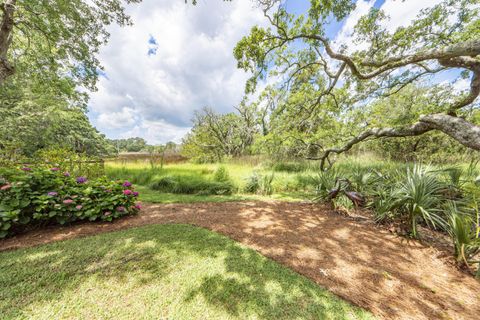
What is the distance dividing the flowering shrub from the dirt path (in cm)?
18

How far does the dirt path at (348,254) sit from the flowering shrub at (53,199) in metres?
0.18

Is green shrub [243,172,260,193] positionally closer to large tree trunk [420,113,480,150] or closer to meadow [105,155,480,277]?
meadow [105,155,480,277]

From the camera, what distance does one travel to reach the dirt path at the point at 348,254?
1359 millimetres

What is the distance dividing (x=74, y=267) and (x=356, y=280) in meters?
2.84

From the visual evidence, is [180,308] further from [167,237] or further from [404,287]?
[404,287]

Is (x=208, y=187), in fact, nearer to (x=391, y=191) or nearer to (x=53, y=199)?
(x=53, y=199)

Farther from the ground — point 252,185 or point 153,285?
point 252,185

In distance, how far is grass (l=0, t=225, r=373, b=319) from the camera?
3.96 ft

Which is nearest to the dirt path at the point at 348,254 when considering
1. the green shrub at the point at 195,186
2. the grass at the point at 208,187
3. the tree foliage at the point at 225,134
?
the grass at the point at 208,187

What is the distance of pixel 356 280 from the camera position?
157cm

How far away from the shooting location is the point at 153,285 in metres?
1.43

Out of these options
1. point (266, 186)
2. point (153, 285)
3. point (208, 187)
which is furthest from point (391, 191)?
point (208, 187)

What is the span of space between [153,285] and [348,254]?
2.21 m

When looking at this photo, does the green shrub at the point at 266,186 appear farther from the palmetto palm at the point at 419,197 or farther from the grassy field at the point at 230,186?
the palmetto palm at the point at 419,197
